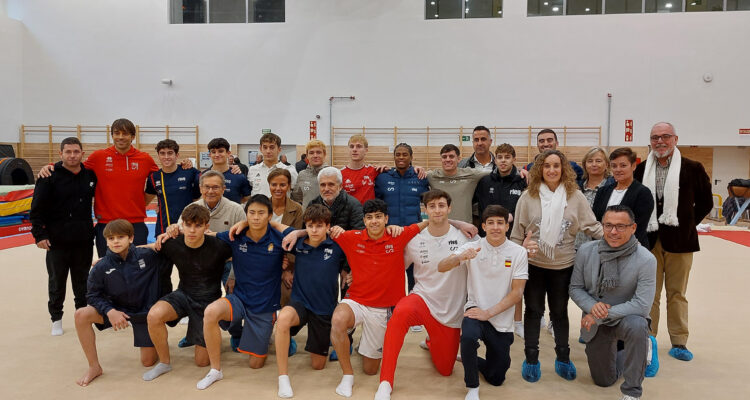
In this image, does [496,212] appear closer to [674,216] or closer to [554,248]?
[554,248]

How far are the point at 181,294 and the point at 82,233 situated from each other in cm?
152

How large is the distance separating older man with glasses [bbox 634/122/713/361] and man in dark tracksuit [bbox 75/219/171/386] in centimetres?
411

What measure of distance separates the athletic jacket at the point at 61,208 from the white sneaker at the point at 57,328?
2.53 feet

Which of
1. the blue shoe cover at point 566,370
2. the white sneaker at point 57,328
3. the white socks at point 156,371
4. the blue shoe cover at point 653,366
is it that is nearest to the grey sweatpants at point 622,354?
the blue shoe cover at point 566,370

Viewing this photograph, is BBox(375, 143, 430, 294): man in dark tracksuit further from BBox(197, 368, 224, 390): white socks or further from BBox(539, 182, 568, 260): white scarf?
BBox(197, 368, 224, 390): white socks

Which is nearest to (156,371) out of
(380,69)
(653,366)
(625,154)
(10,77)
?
(653,366)

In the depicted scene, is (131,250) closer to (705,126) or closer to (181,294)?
(181,294)

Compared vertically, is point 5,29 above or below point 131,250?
above

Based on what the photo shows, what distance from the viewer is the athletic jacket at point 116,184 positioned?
13.6 feet

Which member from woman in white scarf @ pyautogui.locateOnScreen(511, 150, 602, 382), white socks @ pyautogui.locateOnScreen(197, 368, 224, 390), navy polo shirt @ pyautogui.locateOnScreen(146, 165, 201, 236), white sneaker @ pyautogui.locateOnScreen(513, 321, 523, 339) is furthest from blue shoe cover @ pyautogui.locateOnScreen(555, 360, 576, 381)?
navy polo shirt @ pyautogui.locateOnScreen(146, 165, 201, 236)

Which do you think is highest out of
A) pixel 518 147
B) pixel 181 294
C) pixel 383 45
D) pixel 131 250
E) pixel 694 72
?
pixel 383 45

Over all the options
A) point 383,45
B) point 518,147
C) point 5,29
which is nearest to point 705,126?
point 518,147

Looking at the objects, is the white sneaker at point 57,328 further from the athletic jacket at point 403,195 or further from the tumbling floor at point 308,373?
the athletic jacket at point 403,195

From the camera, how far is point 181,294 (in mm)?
3297
